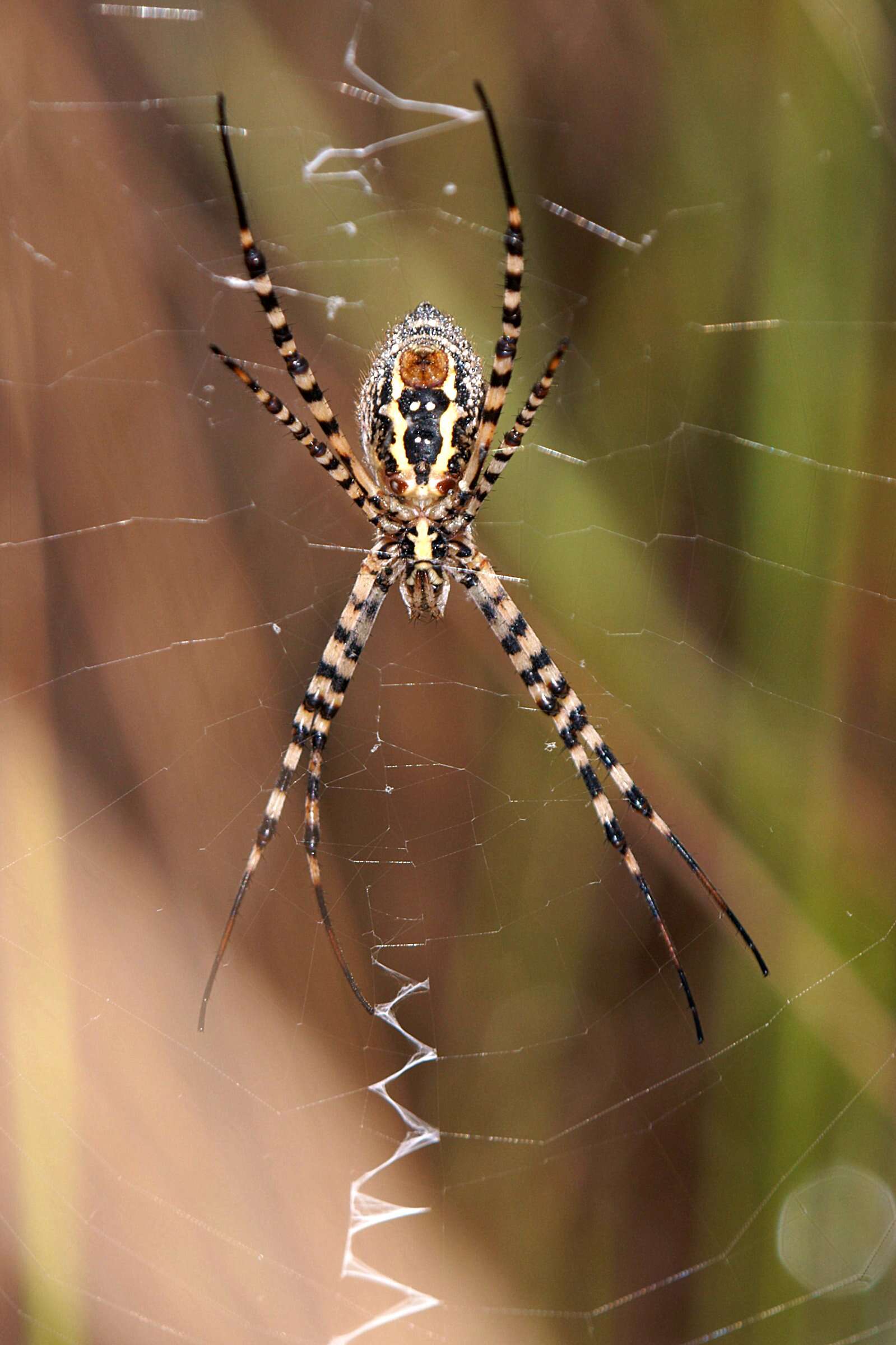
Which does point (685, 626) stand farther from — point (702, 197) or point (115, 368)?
point (115, 368)

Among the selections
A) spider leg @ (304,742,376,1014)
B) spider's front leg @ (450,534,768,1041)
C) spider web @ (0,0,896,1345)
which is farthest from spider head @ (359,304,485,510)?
spider leg @ (304,742,376,1014)

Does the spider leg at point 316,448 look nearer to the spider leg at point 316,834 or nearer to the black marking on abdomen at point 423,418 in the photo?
the black marking on abdomen at point 423,418

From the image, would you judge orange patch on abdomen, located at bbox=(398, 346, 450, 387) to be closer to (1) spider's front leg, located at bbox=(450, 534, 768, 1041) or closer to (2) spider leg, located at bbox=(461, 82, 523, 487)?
(2) spider leg, located at bbox=(461, 82, 523, 487)

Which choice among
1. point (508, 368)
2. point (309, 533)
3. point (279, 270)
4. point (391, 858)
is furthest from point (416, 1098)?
point (279, 270)

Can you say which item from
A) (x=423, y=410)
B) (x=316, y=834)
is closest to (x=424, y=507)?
(x=423, y=410)

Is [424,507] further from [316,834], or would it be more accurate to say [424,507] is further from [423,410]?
[316,834]

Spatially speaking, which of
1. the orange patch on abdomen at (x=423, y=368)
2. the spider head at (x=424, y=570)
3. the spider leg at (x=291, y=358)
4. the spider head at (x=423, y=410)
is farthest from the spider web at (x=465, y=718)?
the spider leg at (x=291, y=358)

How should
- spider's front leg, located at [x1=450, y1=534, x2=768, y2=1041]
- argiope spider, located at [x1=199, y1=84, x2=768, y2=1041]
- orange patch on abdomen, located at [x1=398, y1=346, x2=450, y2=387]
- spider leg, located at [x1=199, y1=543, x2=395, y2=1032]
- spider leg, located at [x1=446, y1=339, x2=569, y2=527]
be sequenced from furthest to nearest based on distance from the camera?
spider leg, located at [x1=199, y1=543, x2=395, y2=1032], spider's front leg, located at [x1=450, y1=534, x2=768, y2=1041], orange patch on abdomen, located at [x1=398, y1=346, x2=450, y2=387], argiope spider, located at [x1=199, y1=84, x2=768, y2=1041], spider leg, located at [x1=446, y1=339, x2=569, y2=527]
